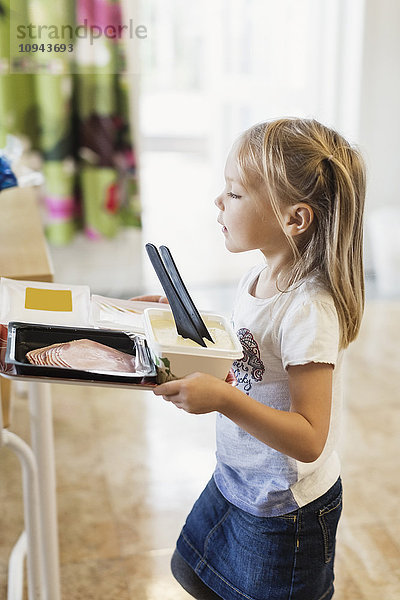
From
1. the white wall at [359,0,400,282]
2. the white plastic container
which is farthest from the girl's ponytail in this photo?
the white wall at [359,0,400,282]

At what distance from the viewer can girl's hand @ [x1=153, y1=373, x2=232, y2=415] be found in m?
0.71

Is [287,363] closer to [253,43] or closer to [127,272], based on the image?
[127,272]

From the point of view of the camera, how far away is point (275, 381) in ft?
2.87

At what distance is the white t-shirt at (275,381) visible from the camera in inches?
31.6

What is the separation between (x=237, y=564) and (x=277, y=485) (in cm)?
14

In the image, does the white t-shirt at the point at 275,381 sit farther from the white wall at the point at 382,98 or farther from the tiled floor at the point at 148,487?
the white wall at the point at 382,98

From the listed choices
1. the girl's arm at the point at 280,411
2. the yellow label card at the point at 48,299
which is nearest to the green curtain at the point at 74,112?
the yellow label card at the point at 48,299

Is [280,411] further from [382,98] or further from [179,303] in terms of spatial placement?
[382,98]

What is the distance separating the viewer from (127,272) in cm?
309

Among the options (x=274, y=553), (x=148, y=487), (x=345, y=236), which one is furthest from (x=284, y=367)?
(x=148, y=487)

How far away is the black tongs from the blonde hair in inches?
5.8

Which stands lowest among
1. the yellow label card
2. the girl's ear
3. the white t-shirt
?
the white t-shirt

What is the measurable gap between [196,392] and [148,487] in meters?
1.10

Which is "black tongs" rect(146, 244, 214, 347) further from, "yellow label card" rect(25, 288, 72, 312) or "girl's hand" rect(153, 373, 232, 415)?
"yellow label card" rect(25, 288, 72, 312)
